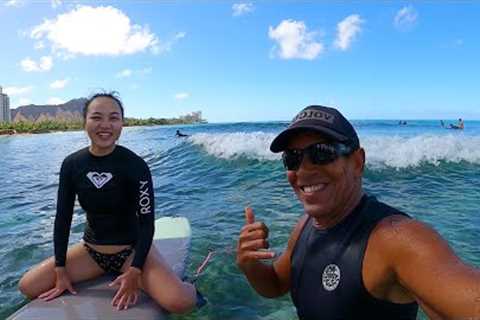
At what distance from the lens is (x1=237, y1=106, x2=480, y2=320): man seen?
1.52 metres

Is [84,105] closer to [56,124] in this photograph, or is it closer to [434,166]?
[434,166]

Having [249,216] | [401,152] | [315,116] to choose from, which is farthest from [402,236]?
[401,152]

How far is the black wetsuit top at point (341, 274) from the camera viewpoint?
5.76 feet

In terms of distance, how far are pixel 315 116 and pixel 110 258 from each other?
2729 mm

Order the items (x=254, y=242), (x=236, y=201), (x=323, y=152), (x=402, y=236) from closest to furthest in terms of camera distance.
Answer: (x=402, y=236) < (x=323, y=152) < (x=254, y=242) < (x=236, y=201)

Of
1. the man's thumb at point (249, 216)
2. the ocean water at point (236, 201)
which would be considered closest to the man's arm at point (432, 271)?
the man's thumb at point (249, 216)

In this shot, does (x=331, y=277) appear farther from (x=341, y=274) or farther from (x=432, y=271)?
(x=432, y=271)

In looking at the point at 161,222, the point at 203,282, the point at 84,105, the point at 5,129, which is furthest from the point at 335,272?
the point at 5,129

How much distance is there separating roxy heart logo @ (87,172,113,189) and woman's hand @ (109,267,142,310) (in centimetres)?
84

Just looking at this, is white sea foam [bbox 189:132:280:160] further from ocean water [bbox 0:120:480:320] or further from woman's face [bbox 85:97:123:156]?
woman's face [bbox 85:97:123:156]

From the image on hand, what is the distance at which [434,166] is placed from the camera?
12.3 m

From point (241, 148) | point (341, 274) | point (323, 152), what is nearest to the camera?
point (341, 274)

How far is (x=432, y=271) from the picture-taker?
1510 mm

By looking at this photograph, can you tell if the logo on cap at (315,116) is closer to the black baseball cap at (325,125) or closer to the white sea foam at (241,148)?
the black baseball cap at (325,125)
